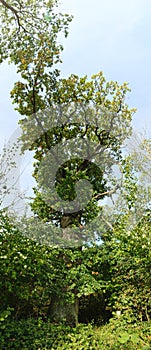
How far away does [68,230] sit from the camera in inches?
355

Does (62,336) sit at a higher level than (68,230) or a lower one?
lower

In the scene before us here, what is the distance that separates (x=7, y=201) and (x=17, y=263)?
13.3ft

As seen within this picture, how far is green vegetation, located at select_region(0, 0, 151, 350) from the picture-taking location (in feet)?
21.3

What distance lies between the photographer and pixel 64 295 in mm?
7551

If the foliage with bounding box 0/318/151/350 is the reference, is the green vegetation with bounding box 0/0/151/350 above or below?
above

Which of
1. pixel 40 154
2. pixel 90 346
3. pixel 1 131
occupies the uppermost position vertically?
pixel 1 131

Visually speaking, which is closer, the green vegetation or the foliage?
the foliage

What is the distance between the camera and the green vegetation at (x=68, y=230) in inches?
255

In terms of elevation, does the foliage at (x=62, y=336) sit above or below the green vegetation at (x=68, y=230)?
below

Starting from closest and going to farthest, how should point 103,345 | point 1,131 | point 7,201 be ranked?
point 103,345, point 7,201, point 1,131

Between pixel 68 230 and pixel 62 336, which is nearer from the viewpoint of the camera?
pixel 62 336

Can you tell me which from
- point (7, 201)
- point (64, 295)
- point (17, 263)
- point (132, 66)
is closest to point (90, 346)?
point (64, 295)

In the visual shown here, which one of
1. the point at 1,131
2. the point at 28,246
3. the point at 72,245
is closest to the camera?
the point at 28,246

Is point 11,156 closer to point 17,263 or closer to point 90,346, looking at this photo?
point 17,263
